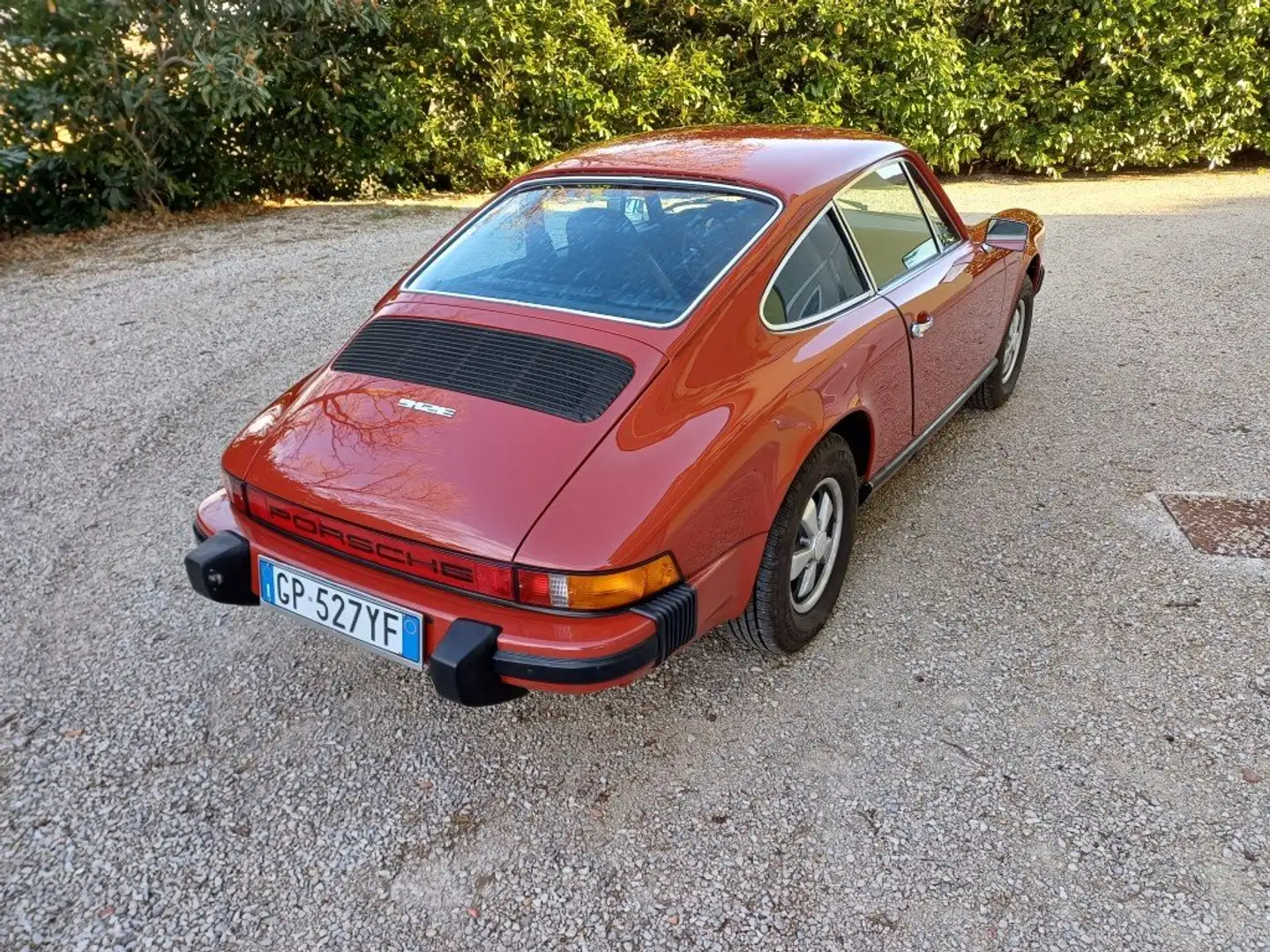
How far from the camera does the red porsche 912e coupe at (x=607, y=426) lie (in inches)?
81.2

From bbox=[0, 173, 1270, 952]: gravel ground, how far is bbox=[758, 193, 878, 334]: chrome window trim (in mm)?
969

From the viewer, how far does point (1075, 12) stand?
8.80 meters

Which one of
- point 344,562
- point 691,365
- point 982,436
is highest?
point 691,365

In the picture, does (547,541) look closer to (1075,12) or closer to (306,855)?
(306,855)

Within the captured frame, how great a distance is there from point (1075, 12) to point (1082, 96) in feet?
2.57

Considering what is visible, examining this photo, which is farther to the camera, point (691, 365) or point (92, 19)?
point (92, 19)

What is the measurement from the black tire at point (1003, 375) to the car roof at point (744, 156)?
1.26 meters

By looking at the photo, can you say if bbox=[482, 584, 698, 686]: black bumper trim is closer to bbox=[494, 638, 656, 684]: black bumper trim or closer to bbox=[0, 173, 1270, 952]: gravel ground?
bbox=[494, 638, 656, 684]: black bumper trim

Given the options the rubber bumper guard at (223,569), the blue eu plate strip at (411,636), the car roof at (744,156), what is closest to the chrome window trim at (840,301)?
the car roof at (744,156)

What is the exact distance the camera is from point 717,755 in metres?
2.46

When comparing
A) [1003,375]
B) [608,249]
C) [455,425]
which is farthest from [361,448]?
[1003,375]

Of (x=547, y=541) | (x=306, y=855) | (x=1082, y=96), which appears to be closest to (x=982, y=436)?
(x=547, y=541)

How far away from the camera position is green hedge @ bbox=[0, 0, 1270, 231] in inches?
297

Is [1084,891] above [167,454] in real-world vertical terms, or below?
below
